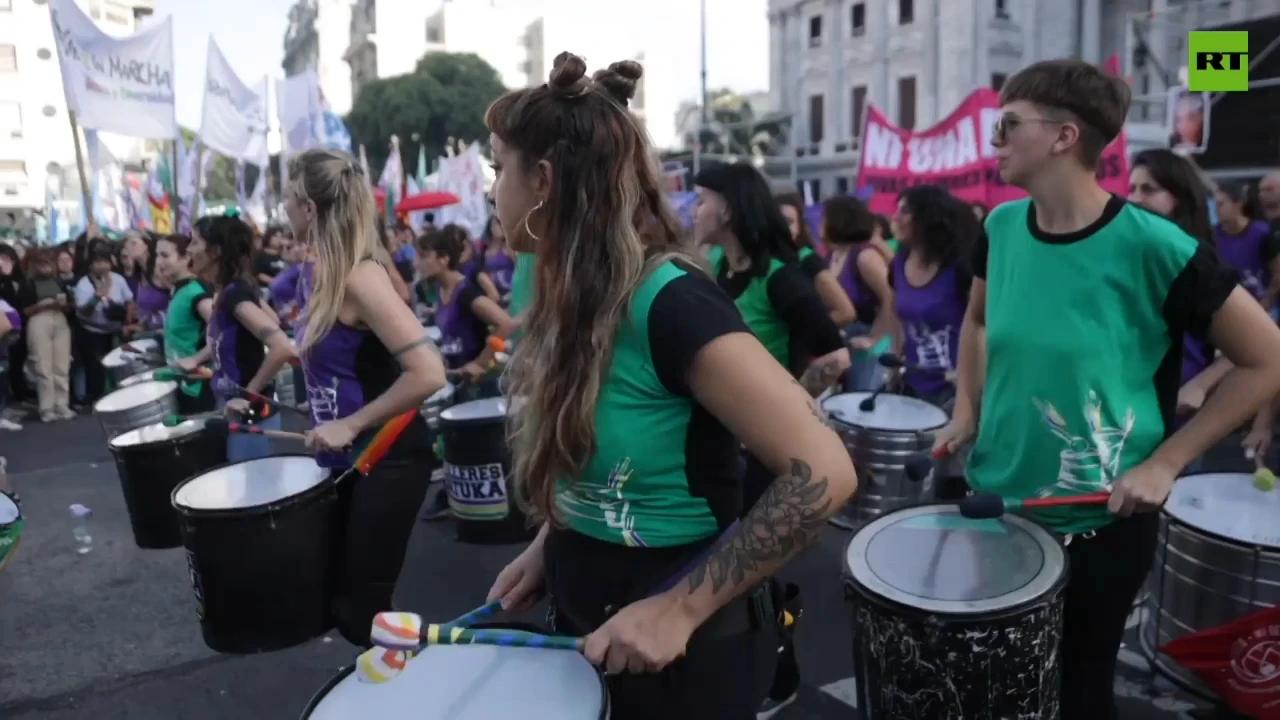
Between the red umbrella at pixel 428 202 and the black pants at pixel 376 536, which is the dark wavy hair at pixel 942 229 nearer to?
the black pants at pixel 376 536

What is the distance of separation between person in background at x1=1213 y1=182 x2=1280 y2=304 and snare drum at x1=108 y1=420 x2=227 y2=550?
19.5 feet

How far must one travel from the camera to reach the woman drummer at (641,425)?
54.9 inches

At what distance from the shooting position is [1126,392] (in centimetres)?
206

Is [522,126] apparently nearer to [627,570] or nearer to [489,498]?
[627,570]

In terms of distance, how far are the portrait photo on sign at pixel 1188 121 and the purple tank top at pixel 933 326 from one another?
41.9ft

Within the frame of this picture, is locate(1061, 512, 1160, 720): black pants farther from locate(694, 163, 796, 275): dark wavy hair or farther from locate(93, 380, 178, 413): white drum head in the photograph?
locate(93, 380, 178, 413): white drum head

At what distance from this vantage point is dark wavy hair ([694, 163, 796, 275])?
151 inches

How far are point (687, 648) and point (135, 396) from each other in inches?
188

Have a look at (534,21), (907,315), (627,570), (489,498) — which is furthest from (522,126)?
(534,21)

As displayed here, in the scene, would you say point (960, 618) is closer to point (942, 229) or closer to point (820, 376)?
point (820, 376)

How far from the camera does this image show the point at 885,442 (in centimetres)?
464

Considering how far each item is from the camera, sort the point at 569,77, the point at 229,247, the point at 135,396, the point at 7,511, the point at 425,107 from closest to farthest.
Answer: the point at 569,77, the point at 7,511, the point at 229,247, the point at 135,396, the point at 425,107

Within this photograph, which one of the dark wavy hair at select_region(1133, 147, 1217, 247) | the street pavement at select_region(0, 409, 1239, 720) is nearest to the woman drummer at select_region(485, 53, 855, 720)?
the street pavement at select_region(0, 409, 1239, 720)

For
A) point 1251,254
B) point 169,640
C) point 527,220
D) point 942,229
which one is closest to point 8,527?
point 169,640
